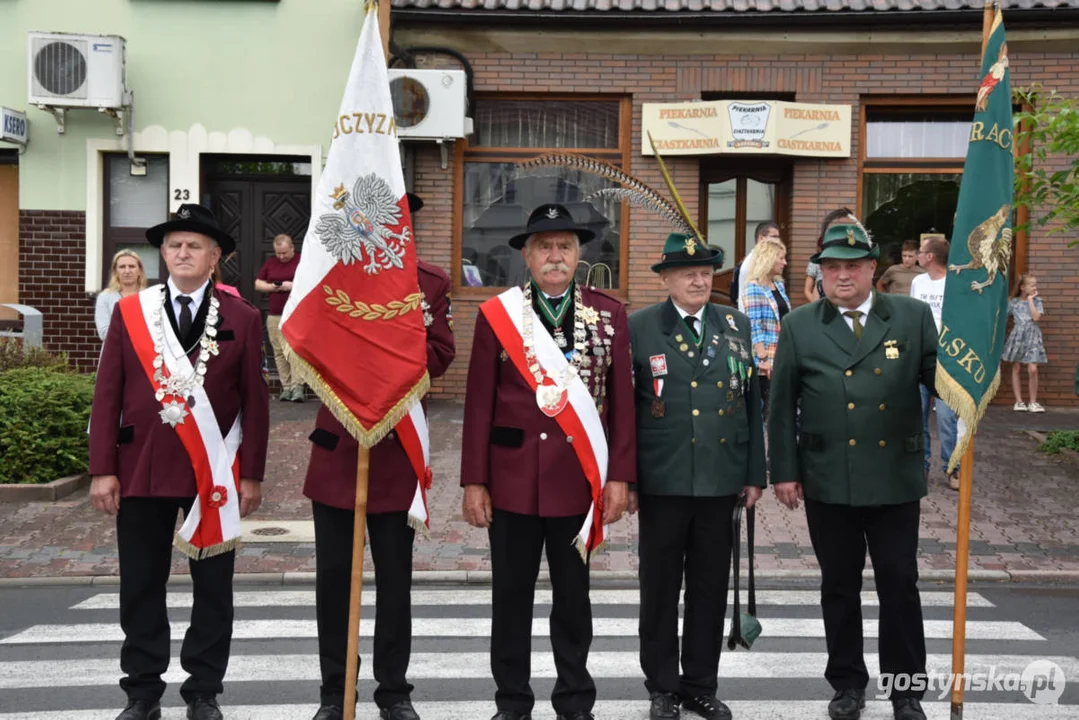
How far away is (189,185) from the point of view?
1517cm

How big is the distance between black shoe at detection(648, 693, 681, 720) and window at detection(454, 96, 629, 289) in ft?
34.2

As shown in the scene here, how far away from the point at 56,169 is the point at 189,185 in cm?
171

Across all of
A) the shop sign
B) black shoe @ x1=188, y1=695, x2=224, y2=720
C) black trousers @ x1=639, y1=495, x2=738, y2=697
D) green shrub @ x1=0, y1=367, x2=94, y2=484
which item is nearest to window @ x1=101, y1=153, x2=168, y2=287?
green shrub @ x1=0, y1=367, x2=94, y2=484

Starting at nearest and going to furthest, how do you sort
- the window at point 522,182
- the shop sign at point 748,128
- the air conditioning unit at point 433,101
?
the air conditioning unit at point 433,101 → the shop sign at point 748,128 → the window at point 522,182

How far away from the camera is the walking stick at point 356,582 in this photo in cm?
484

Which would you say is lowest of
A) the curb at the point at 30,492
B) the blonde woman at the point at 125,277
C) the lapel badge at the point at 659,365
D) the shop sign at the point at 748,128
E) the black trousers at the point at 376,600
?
the curb at the point at 30,492

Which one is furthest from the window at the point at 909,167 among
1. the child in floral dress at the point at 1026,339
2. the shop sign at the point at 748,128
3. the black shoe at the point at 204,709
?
the black shoe at the point at 204,709

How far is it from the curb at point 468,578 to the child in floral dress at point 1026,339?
6.90 m

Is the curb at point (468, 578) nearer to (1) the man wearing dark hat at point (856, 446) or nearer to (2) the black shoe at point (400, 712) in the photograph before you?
(1) the man wearing dark hat at point (856, 446)

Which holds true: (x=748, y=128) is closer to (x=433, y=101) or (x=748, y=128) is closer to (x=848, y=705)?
(x=433, y=101)

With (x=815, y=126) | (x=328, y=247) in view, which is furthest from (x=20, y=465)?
(x=815, y=126)

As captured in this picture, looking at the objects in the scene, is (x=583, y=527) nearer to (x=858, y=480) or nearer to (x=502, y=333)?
(x=502, y=333)

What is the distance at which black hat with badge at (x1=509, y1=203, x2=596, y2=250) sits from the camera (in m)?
5.07

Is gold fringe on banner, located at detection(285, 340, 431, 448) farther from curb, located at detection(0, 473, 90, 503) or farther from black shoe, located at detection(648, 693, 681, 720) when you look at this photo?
curb, located at detection(0, 473, 90, 503)
